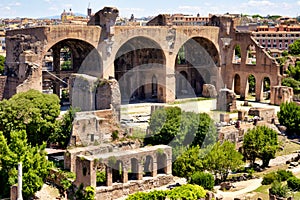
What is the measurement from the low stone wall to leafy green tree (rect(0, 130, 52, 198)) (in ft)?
11.7

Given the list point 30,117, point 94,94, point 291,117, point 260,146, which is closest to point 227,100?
point 291,117

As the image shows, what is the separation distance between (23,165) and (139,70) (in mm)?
30774

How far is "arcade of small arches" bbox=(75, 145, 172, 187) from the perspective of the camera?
97.5ft

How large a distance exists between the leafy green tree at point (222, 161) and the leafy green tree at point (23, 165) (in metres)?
10.4

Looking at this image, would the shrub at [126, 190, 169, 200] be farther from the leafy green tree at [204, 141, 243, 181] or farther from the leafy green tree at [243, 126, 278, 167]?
the leafy green tree at [243, 126, 278, 167]

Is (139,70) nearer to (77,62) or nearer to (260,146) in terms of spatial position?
(77,62)

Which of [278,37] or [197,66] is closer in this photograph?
[197,66]

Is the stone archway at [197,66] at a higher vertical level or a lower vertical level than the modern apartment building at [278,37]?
lower

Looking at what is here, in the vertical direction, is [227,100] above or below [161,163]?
above

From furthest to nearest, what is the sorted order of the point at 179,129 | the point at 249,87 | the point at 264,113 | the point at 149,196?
the point at 249,87, the point at 264,113, the point at 179,129, the point at 149,196

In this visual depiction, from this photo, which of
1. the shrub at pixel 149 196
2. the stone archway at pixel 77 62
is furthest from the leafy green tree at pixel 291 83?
the shrub at pixel 149 196

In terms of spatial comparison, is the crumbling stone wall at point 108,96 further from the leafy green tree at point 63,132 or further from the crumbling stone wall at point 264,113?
the crumbling stone wall at point 264,113

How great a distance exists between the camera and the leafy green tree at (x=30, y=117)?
3553 centimetres

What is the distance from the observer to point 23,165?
95.7 feet
